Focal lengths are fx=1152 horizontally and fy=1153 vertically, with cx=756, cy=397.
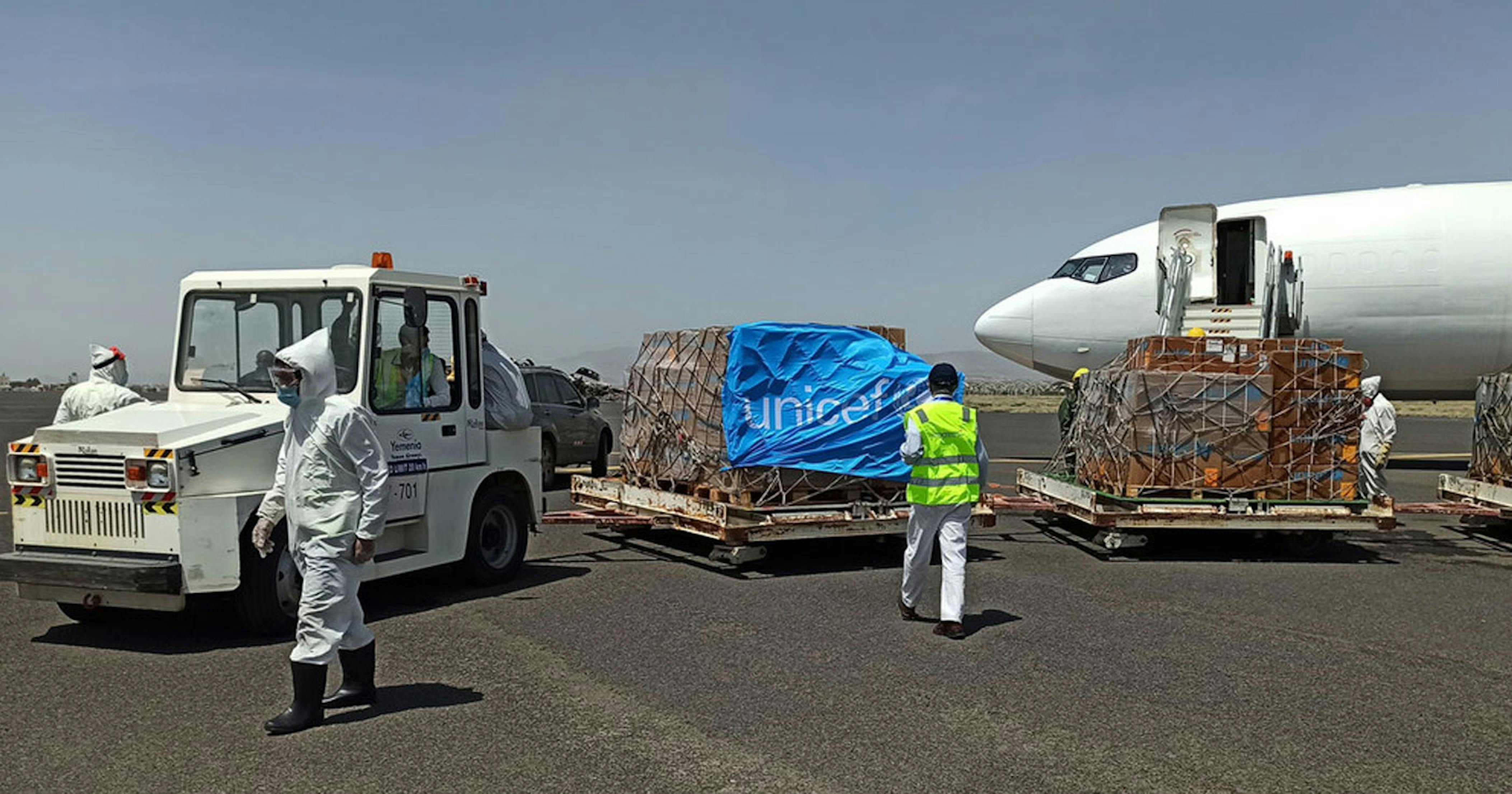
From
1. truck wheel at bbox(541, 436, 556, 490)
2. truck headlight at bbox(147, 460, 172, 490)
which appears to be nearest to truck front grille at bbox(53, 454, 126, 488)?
truck headlight at bbox(147, 460, 172, 490)

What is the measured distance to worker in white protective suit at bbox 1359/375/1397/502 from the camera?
1319 cm

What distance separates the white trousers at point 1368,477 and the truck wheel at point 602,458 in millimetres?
10515

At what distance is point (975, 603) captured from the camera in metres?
8.75

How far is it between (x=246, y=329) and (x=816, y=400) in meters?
4.72

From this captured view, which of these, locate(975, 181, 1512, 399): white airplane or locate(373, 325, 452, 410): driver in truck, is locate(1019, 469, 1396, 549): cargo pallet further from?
locate(975, 181, 1512, 399): white airplane

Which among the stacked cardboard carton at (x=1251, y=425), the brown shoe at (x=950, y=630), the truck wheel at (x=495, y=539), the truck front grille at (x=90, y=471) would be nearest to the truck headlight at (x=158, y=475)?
the truck front grille at (x=90, y=471)

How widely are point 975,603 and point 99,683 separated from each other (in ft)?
19.0

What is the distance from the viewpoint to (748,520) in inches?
392

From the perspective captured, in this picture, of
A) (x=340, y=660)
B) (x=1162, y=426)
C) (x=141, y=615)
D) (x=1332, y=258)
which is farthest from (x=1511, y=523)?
(x=141, y=615)

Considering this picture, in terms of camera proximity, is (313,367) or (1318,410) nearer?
(313,367)

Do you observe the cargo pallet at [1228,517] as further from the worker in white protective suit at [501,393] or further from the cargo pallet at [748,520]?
the worker in white protective suit at [501,393]

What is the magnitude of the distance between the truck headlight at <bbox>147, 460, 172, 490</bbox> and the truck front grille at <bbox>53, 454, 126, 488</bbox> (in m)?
0.17

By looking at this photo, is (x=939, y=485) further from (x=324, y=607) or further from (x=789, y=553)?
(x=324, y=607)

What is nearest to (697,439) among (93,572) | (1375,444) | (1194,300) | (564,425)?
(93,572)
